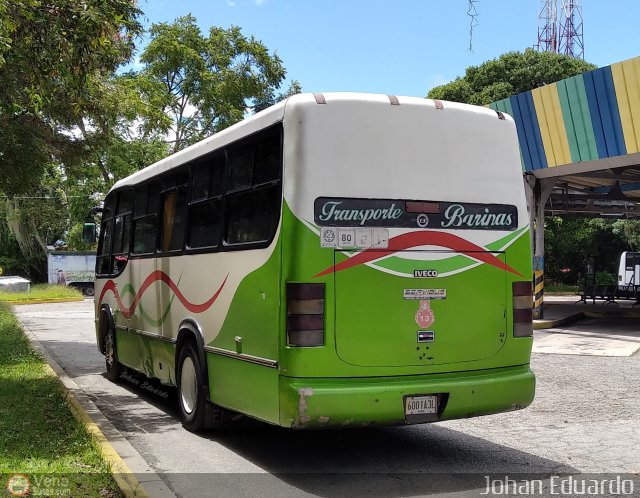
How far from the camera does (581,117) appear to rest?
17.1 meters

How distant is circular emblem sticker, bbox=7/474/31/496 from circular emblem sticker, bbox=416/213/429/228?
359 centimetres

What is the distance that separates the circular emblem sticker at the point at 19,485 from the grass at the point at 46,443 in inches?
1.6

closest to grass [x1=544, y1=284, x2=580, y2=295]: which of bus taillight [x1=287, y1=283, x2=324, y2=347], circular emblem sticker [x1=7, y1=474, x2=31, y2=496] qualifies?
bus taillight [x1=287, y1=283, x2=324, y2=347]

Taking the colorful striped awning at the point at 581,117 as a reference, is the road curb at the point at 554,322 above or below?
below

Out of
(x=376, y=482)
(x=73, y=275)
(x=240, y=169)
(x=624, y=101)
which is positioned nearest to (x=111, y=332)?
(x=240, y=169)

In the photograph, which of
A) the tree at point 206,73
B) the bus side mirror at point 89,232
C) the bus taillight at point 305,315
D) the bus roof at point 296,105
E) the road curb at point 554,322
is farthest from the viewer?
the tree at point 206,73

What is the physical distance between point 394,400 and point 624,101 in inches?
499

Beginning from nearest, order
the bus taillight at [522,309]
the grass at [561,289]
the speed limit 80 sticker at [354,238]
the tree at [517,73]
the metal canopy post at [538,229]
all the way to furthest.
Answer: the speed limit 80 sticker at [354,238], the bus taillight at [522,309], the metal canopy post at [538,229], the tree at [517,73], the grass at [561,289]

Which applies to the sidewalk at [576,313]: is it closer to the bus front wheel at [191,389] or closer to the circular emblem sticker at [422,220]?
the bus front wheel at [191,389]

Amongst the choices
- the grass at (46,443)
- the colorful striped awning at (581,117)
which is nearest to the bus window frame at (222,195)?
the grass at (46,443)

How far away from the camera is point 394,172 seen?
5.98 m

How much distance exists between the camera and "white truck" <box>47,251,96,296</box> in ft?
137

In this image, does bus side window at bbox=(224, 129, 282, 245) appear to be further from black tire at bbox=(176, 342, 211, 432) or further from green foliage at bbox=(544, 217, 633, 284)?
green foliage at bbox=(544, 217, 633, 284)

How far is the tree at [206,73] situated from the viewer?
2989cm
